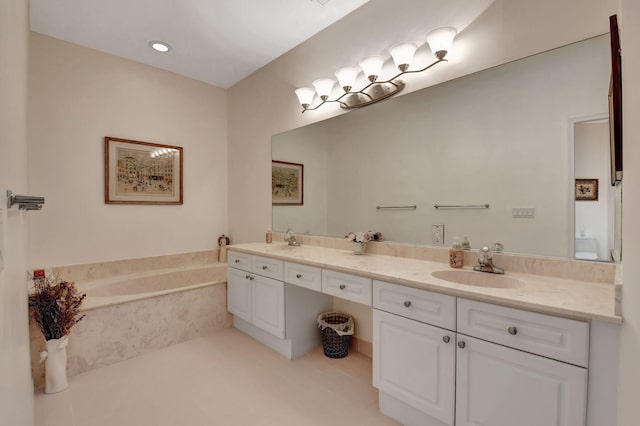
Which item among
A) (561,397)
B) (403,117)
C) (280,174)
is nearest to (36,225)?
(280,174)

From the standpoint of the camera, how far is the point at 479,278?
159cm

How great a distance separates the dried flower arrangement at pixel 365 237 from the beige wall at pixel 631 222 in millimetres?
1366

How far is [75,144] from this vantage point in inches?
105

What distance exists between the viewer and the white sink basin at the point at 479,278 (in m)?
1.49

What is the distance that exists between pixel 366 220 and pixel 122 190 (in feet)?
7.73

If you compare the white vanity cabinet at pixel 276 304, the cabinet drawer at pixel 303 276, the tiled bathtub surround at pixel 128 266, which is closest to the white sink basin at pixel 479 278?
the cabinet drawer at pixel 303 276

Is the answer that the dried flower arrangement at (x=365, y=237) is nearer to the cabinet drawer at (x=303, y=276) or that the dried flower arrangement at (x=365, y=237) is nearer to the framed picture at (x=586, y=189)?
the cabinet drawer at (x=303, y=276)

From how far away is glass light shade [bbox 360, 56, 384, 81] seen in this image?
2.07 meters

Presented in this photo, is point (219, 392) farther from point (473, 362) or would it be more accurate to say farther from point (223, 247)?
point (223, 247)

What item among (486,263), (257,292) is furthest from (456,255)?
(257,292)

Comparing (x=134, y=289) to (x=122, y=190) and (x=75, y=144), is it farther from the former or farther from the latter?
(x=75, y=144)

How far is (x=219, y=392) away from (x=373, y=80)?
90.3 inches

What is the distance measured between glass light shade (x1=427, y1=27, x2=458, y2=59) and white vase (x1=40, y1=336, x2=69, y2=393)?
2905 mm

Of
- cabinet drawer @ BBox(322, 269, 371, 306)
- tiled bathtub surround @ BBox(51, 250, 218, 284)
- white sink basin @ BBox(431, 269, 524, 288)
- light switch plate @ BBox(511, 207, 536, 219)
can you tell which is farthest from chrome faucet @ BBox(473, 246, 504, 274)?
tiled bathtub surround @ BBox(51, 250, 218, 284)
